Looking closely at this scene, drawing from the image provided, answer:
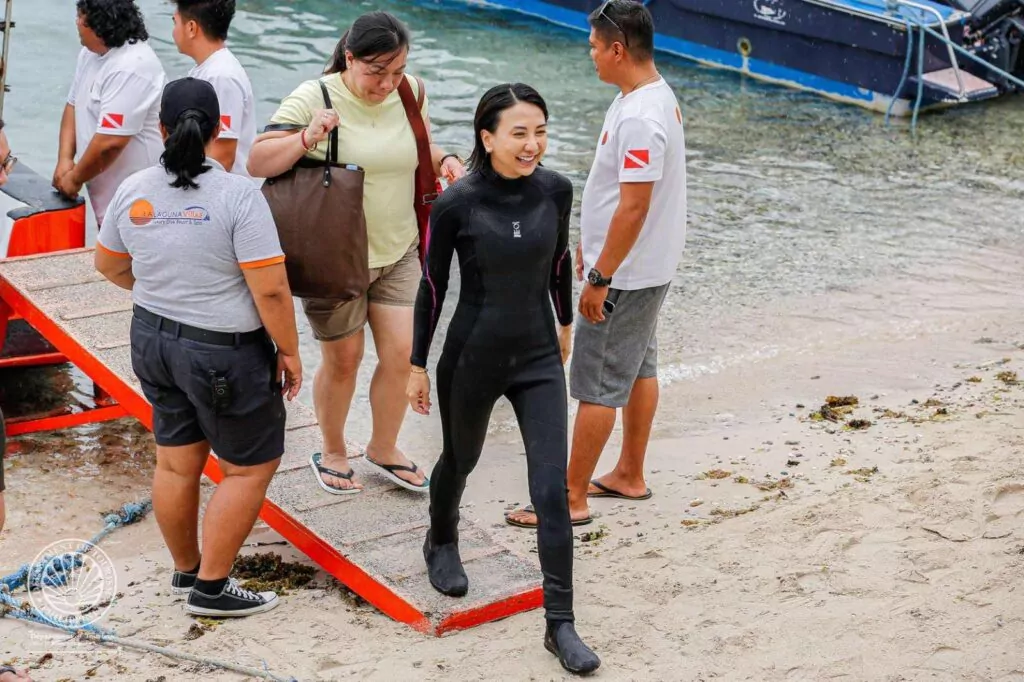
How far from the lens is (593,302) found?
15.5ft

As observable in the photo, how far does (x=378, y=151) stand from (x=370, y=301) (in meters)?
0.64

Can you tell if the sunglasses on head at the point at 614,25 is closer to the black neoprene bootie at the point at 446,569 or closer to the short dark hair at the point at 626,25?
the short dark hair at the point at 626,25

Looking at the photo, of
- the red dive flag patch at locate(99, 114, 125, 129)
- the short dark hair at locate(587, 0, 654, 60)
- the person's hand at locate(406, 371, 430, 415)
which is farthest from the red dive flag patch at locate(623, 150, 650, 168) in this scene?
the red dive flag patch at locate(99, 114, 125, 129)

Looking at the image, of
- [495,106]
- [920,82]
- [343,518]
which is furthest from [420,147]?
[920,82]

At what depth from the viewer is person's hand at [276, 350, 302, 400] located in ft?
13.7

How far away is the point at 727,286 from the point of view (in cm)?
914

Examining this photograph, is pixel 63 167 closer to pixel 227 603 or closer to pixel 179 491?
pixel 179 491

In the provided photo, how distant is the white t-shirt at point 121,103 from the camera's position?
19.0 feet

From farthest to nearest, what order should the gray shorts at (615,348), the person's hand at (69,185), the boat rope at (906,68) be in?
the boat rope at (906,68) → the person's hand at (69,185) → the gray shorts at (615,348)

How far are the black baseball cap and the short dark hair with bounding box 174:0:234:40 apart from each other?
4.07 feet

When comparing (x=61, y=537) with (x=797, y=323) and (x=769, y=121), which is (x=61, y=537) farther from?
(x=769, y=121)

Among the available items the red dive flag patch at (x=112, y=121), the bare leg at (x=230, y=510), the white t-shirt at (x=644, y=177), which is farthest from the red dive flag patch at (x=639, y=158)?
the red dive flag patch at (x=112, y=121)

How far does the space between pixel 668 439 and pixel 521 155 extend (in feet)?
9.36

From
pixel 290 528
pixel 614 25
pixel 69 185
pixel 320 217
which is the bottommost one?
pixel 290 528
